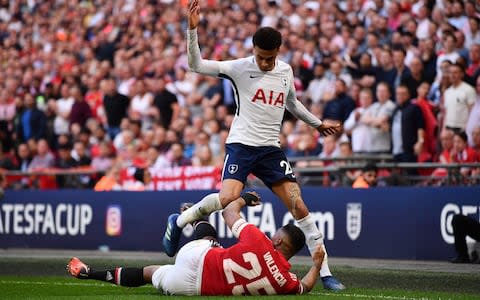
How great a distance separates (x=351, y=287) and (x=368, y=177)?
4.50 m

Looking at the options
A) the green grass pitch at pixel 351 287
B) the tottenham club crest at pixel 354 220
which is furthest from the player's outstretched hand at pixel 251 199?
the tottenham club crest at pixel 354 220

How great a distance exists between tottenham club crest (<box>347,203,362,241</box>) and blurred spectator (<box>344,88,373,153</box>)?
186 centimetres

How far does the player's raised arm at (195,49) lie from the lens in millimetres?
11805

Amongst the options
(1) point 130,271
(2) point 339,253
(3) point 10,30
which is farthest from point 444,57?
(3) point 10,30

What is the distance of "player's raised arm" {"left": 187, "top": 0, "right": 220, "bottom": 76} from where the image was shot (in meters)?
11.8

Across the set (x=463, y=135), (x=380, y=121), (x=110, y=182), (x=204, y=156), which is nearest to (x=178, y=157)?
(x=204, y=156)

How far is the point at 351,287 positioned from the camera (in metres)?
13.1

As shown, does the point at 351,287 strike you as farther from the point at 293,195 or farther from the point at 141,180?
the point at 141,180

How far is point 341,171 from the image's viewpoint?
59.3 feet

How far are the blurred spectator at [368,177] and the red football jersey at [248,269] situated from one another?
6624 mm

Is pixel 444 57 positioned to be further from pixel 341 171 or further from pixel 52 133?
pixel 52 133

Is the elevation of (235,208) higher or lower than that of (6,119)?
lower

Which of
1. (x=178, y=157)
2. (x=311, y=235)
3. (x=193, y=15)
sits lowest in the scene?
(x=311, y=235)

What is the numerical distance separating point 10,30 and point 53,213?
35.4 ft
